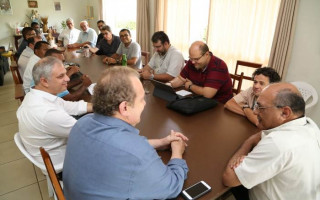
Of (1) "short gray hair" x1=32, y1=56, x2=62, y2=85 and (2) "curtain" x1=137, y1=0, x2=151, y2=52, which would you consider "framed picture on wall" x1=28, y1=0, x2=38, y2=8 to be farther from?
(1) "short gray hair" x1=32, y1=56, x2=62, y2=85

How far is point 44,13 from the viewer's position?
6754 mm

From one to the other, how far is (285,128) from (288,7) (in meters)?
2.43

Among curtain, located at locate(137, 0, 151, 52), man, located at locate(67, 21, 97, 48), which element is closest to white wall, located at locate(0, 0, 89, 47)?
man, located at locate(67, 21, 97, 48)

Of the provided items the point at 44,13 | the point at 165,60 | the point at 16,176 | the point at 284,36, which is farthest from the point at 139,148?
the point at 44,13

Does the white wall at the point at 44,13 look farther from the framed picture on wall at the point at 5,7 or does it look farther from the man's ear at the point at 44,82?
the man's ear at the point at 44,82

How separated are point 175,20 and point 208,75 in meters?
2.68

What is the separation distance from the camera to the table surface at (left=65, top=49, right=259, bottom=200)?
41.0 inches

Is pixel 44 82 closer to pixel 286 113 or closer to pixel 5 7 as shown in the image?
pixel 286 113

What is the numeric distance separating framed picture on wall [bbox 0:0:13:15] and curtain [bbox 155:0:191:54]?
15.6 ft

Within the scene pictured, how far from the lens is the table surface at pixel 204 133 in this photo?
104cm

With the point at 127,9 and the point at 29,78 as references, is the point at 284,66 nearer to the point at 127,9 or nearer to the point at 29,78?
the point at 29,78

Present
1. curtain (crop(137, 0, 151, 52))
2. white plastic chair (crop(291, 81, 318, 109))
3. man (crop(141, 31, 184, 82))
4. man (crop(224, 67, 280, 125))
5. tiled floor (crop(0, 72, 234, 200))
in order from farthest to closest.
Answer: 1. curtain (crop(137, 0, 151, 52))
2. man (crop(141, 31, 184, 82))
3. white plastic chair (crop(291, 81, 318, 109))
4. tiled floor (crop(0, 72, 234, 200))
5. man (crop(224, 67, 280, 125))

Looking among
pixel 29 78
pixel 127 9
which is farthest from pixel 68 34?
pixel 29 78

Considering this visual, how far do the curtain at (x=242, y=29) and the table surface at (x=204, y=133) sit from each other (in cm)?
186
